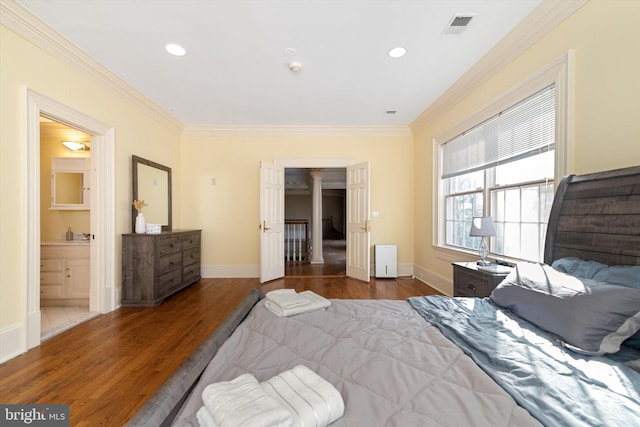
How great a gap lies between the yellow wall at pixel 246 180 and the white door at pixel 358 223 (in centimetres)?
38

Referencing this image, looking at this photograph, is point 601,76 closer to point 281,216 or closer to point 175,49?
point 175,49

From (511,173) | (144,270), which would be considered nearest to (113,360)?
(144,270)

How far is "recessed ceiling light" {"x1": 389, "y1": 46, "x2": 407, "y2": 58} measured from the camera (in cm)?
265

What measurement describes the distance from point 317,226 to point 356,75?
13.8 feet

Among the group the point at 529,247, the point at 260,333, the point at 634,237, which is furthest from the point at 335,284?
the point at 634,237

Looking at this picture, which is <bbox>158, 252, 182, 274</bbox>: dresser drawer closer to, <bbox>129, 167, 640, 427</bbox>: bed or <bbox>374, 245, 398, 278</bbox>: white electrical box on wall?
<bbox>129, 167, 640, 427</bbox>: bed

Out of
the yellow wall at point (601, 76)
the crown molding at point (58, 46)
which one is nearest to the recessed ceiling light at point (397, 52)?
the yellow wall at point (601, 76)

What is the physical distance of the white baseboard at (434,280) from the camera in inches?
148

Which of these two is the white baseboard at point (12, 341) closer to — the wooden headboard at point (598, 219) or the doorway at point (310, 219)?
the doorway at point (310, 219)

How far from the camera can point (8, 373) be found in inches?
76.4

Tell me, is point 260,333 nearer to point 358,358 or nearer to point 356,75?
point 358,358

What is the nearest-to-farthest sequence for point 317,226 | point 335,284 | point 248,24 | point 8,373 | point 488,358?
point 488,358
point 8,373
point 248,24
point 335,284
point 317,226

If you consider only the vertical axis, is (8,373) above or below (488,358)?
below

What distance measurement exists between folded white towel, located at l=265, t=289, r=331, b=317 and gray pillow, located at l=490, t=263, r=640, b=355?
3.85 ft
